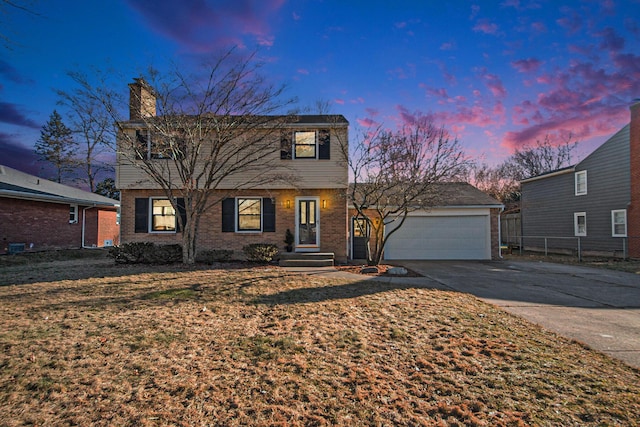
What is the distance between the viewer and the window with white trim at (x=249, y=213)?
13344 millimetres

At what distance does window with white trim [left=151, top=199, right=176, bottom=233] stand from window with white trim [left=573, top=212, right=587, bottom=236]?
22.6 metres

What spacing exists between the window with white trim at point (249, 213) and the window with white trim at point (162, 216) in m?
2.83

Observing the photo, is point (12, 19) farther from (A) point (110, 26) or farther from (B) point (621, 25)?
(B) point (621, 25)

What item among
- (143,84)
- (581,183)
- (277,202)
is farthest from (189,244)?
(581,183)

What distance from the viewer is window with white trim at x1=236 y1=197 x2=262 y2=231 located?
13.3 m

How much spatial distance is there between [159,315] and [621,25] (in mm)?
15564

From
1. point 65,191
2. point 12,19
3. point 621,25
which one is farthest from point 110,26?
point 621,25

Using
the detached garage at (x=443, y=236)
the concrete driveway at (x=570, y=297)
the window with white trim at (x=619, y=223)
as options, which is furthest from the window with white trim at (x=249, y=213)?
the window with white trim at (x=619, y=223)

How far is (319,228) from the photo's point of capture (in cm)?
1314

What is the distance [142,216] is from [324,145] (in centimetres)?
816

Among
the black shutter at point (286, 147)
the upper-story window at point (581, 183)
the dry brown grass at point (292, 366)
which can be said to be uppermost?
the black shutter at point (286, 147)

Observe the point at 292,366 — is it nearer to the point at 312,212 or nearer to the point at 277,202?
the point at 312,212

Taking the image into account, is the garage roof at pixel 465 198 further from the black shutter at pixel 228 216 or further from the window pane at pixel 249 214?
the black shutter at pixel 228 216

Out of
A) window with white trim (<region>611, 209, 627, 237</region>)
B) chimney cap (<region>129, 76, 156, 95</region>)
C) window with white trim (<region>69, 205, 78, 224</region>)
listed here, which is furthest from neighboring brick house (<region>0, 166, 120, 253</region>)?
window with white trim (<region>611, 209, 627, 237</region>)
